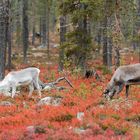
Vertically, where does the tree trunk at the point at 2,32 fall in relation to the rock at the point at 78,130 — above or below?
above

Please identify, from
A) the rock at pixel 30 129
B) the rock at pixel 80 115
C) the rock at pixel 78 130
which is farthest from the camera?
the rock at pixel 80 115

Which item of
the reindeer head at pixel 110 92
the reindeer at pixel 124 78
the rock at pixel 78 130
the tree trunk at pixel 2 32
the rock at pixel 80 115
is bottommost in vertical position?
the rock at pixel 78 130

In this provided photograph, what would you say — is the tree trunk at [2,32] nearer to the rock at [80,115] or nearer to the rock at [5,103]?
the rock at [5,103]

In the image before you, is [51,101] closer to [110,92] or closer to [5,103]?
[5,103]

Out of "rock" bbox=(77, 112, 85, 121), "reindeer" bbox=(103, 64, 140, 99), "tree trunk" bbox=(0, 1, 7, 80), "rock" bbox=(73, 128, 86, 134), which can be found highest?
"tree trunk" bbox=(0, 1, 7, 80)

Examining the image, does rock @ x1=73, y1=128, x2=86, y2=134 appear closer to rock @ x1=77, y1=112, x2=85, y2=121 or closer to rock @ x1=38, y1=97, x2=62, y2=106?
rock @ x1=77, y1=112, x2=85, y2=121

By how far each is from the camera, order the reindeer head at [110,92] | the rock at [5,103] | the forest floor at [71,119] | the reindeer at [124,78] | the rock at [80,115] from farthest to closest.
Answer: the reindeer head at [110,92], the rock at [5,103], the reindeer at [124,78], the rock at [80,115], the forest floor at [71,119]

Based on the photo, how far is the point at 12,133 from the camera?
1226 cm

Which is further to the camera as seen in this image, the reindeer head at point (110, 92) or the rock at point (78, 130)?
the reindeer head at point (110, 92)

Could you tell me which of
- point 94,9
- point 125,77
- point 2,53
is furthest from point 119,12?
point 125,77

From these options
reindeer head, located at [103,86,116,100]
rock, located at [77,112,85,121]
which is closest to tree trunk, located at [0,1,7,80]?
reindeer head, located at [103,86,116,100]

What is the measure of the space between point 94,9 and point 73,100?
11.8 metres

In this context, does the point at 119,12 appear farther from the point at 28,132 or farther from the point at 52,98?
the point at 28,132

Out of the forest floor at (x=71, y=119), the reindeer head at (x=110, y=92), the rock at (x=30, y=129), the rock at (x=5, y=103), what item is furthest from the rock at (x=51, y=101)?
the rock at (x=30, y=129)
